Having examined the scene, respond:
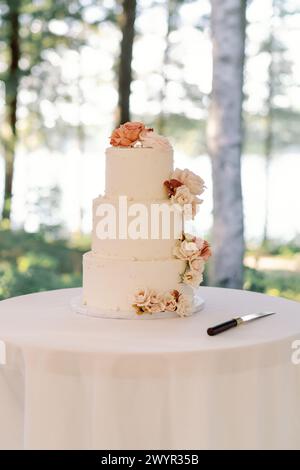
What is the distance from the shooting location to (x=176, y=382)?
7.85 ft

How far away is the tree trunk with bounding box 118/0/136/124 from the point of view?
963 centimetres

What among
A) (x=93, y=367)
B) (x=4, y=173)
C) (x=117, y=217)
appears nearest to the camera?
(x=93, y=367)

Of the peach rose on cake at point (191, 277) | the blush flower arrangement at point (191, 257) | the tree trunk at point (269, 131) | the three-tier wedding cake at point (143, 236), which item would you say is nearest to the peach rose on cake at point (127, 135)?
the three-tier wedding cake at point (143, 236)

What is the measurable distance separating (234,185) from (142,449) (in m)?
3.73

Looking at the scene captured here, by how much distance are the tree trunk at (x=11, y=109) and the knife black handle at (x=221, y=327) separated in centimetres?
888

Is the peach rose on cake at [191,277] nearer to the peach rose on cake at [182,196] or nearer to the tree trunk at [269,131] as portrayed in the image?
the peach rose on cake at [182,196]

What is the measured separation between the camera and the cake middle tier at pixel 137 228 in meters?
2.89

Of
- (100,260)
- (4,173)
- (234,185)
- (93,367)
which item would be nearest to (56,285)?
(234,185)

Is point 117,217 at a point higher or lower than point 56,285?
higher

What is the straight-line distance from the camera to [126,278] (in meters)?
2.86

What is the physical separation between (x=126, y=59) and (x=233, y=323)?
7823 millimetres

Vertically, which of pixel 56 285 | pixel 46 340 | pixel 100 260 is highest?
pixel 100 260

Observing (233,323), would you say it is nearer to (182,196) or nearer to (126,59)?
(182,196)
